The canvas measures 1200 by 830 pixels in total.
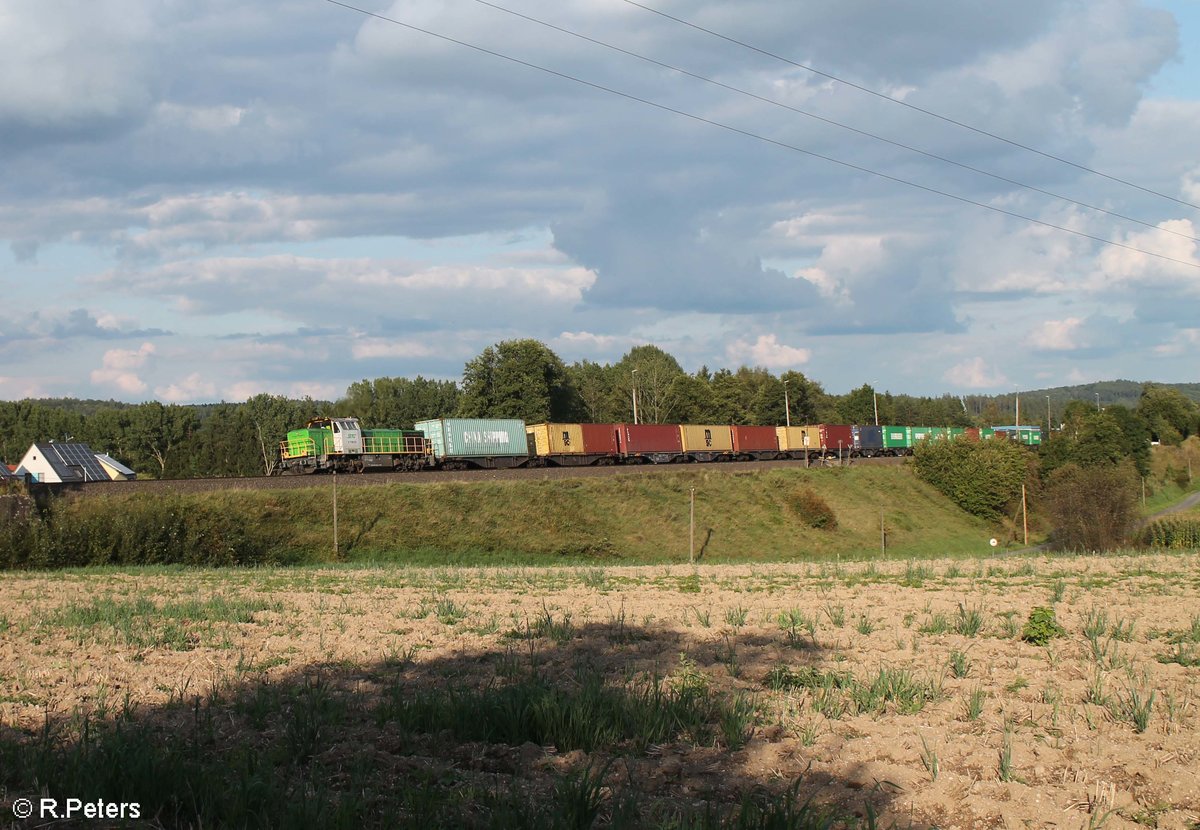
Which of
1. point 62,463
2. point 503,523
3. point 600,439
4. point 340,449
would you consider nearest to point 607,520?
point 503,523

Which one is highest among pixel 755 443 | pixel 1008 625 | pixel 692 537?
pixel 755 443

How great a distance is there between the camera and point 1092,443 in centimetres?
9300

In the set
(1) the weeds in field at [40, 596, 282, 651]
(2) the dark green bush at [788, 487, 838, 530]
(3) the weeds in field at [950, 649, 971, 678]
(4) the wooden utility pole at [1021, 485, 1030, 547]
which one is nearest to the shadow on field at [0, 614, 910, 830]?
(3) the weeds in field at [950, 649, 971, 678]

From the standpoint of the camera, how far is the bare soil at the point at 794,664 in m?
7.18

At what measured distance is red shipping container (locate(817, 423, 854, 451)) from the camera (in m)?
90.8

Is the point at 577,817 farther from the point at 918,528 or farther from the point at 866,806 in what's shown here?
the point at 918,528

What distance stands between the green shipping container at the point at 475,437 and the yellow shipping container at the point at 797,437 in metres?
32.4

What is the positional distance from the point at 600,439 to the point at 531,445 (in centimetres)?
593

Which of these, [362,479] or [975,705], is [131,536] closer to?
[362,479]

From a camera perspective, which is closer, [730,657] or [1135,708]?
[1135,708]

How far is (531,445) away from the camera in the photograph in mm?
66938

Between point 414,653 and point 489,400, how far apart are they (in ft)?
310

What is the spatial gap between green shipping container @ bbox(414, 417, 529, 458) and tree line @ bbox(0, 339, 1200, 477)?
33.4 m

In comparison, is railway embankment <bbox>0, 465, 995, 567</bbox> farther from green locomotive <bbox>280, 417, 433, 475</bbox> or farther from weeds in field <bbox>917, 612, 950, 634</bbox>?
weeds in field <bbox>917, 612, 950, 634</bbox>
